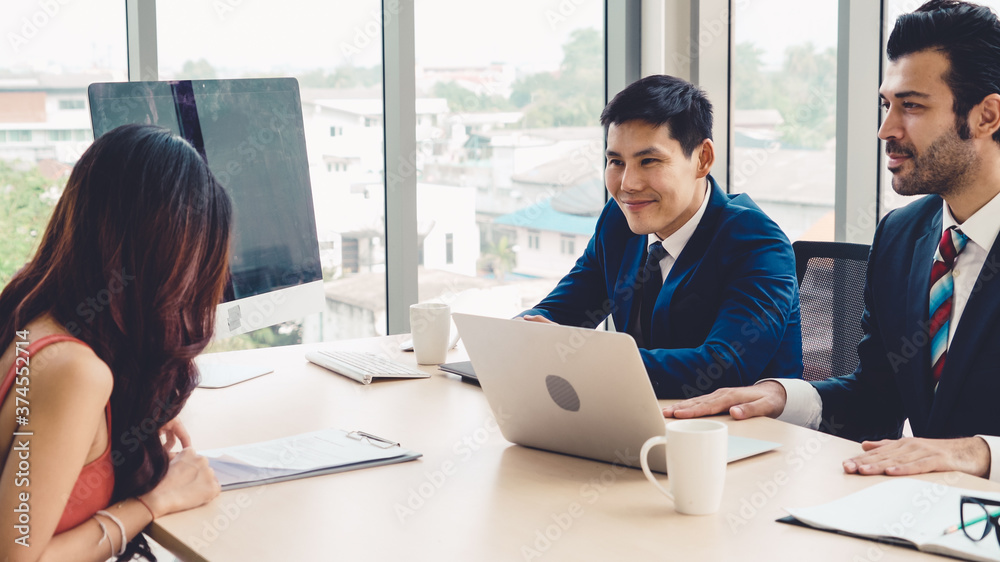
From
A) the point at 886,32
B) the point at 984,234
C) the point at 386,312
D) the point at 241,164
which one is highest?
the point at 886,32

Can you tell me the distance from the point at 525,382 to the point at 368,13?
74.7 inches

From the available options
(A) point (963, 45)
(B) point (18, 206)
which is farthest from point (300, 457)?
(B) point (18, 206)

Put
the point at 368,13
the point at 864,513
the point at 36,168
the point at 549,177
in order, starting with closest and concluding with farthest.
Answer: the point at 864,513, the point at 36,168, the point at 368,13, the point at 549,177

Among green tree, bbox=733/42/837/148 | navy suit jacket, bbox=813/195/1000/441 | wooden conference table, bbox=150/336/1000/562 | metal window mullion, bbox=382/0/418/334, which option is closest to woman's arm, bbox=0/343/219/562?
wooden conference table, bbox=150/336/1000/562

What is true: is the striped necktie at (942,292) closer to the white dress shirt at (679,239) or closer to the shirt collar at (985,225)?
the shirt collar at (985,225)

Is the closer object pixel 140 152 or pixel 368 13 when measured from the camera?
pixel 140 152

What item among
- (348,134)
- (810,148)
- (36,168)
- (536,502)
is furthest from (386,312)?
(536,502)

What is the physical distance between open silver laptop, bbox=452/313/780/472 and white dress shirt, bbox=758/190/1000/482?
0.29m

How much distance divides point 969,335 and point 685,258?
0.61 meters

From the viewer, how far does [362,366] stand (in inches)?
72.7

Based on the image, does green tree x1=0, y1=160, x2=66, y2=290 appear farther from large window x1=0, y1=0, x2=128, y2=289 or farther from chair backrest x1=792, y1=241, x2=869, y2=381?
chair backrest x1=792, y1=241, x2=869, y2=381

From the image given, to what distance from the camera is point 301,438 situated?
1.38m

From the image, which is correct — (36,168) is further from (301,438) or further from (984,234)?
(984,234)

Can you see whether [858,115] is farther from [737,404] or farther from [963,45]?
[737,404]
